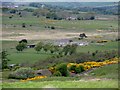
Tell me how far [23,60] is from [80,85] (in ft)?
150

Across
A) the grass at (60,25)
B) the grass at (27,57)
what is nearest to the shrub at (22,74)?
the grass at (27,57)

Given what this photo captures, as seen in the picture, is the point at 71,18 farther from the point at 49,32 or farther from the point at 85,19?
the point at 49,32

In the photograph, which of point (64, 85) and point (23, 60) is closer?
point (64, 85)

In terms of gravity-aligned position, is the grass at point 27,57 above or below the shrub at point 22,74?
below

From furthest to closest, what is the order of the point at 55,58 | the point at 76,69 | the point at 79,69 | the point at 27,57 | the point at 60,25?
1. the point at 60,25
2. the point at 27,57
3. the point at 55,58
4. the point at 76,69
5. the point at 79,69

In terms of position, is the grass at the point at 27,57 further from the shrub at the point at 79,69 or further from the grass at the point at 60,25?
the grass at the point at 60,25

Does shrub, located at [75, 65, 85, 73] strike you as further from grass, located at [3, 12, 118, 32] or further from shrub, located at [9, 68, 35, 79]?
grass, located at [3, 12, 118, 32]

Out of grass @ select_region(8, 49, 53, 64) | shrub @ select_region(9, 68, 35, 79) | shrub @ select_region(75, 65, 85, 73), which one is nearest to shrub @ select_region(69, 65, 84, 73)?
shrub @ select_region(75, 65, 85, 73)

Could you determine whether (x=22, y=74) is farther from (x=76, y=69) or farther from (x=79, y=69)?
(x=76, y=69)

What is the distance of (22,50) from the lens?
75375 millimetres

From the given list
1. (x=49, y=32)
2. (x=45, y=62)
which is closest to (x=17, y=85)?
(x=45, y=62)

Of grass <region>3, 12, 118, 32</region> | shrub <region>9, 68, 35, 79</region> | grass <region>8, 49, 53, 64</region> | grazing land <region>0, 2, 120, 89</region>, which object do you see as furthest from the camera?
grass <region>3, 12, 118, 32</region>

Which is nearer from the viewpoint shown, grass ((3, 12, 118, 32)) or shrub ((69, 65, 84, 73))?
shrub ((69, 65, 84, 73))

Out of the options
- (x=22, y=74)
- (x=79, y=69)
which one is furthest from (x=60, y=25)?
(x=22, y=74)
